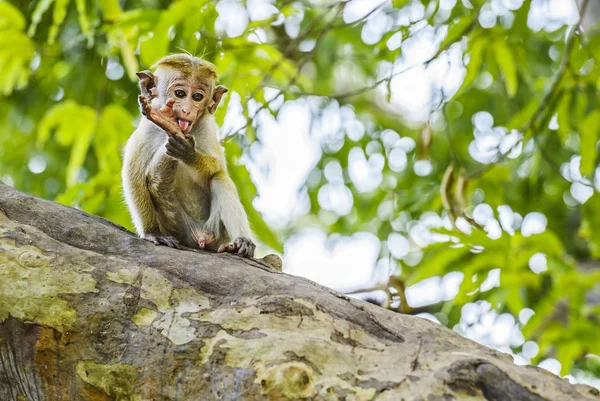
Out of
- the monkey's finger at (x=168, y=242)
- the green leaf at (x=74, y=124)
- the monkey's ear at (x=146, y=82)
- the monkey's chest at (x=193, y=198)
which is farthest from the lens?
the green leaf at (x=74, y=124)

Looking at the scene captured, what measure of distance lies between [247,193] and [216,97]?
2.58 feet

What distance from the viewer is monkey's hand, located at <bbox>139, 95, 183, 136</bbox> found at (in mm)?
4145

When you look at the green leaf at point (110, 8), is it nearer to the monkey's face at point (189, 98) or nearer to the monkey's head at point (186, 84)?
the monkey's head at point (186, 84)

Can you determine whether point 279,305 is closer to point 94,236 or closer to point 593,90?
point 94,236

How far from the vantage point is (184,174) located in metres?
5.36

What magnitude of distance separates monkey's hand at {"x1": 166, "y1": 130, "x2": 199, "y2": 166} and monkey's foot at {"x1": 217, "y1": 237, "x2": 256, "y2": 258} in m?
0.62

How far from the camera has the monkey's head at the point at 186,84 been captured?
5113 mm

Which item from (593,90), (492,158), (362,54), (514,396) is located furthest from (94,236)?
(362,54)

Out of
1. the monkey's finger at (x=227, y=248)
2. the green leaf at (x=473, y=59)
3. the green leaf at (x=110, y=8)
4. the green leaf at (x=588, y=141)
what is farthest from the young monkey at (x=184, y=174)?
the green leaf at (x=588, y=141)

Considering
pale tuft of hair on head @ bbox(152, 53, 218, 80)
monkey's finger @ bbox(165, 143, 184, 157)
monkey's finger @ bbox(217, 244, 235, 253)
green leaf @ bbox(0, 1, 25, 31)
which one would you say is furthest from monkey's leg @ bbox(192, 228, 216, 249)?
green leaf @ bbox(0, 1, 25, 31)

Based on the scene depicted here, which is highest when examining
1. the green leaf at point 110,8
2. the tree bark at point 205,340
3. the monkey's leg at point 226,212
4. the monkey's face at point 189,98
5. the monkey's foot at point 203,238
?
the green leaf at point 110,8

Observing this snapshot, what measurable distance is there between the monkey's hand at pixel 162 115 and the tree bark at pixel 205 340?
2.82 ft

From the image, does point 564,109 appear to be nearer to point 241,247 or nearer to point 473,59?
point 473,59

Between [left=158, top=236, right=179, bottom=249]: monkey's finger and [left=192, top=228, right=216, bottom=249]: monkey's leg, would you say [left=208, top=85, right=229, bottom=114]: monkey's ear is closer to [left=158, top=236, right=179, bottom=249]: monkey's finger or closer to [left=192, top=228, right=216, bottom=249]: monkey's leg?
[left=192, top=228, right=216, bottom=249]: monkey's leg
